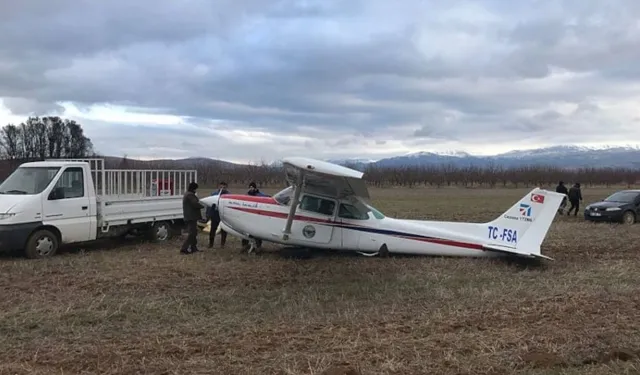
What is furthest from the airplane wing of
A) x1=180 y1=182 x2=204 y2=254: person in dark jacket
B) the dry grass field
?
x1=180 y1=182 x2=204 y2=254: person in dark jacket

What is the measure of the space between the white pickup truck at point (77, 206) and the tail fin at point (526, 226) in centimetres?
851

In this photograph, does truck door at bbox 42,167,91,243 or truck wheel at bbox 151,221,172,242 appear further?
truck wheel at bbox 151,221,172,242

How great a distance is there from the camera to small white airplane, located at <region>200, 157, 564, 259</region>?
12.1 meters

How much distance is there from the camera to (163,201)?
49.3 ft

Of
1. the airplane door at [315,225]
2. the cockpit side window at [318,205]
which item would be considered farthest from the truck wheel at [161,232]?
the cockpit side window at [318,205]

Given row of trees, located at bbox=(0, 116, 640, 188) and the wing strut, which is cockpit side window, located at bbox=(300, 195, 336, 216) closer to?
the wing strut

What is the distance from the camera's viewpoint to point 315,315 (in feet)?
24.9

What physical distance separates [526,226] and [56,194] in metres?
10.4

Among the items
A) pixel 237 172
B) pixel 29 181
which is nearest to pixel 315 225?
pixel 29 181

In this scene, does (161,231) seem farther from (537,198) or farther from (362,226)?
(537,198)

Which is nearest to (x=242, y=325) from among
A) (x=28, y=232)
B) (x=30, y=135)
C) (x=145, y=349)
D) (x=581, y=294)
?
(x=145, y=349)

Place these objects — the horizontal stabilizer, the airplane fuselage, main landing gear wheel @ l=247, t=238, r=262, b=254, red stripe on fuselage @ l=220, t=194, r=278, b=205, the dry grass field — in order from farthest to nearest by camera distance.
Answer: main landing gear wheel @ l=247, t=238, r=262, b=254
red stripe on fuselage @ l=220, t=194, r=278, b=205
the airplane fuselage
the horizontal stabilizer
the dry grass field

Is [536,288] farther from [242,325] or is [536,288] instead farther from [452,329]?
[242,325]

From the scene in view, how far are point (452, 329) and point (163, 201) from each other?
1021 cm
